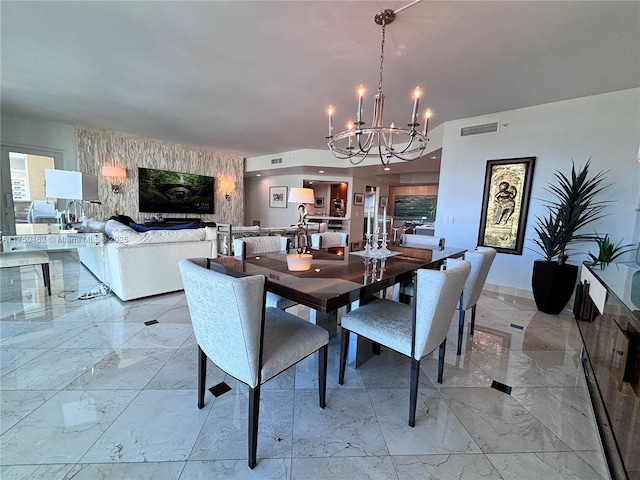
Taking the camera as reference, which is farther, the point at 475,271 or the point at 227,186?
the point at 227,186

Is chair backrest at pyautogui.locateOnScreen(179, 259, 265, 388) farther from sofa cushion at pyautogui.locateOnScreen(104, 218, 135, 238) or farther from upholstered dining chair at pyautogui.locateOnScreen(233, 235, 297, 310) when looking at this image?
sofa cushion at pyautogui.locateOnScreen(104, 218, 135, 238)

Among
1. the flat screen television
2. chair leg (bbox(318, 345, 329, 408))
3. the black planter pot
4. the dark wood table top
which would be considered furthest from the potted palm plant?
the flat screen television

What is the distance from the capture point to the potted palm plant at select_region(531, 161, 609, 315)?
2928 mm

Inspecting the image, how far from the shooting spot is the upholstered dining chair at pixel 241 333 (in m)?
1.04

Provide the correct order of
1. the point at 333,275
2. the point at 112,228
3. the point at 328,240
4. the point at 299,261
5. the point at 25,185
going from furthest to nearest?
the point at 25,185, the point at 112,228, the point at 328,240, the point at 299,261, the point at 333,275

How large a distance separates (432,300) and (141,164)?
23.5 ft

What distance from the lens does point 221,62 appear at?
264 centimetres

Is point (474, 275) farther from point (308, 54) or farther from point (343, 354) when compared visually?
point (308, 54)

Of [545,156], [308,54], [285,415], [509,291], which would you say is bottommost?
[285,415]

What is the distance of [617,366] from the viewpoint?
1.32 meters

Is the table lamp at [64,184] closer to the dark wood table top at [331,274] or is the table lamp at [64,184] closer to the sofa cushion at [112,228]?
the sofa cushion at [112,228]

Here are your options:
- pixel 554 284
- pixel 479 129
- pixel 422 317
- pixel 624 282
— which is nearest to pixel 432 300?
pixel 422 317

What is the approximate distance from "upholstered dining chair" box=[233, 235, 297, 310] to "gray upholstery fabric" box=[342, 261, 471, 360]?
67cm

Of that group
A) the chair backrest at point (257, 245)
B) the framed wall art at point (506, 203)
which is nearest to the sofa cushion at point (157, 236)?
the chair backrest at point (257, 245)
